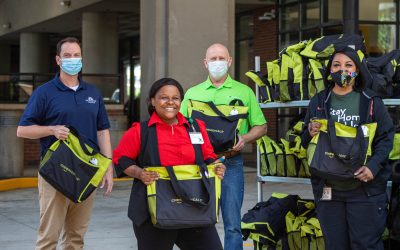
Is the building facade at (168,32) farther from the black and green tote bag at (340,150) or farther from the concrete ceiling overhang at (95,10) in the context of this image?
the black and green tote bag at (340,150)

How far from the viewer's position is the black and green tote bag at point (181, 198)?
5020 mm

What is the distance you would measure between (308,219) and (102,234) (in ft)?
11.5

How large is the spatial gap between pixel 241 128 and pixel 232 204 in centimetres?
67

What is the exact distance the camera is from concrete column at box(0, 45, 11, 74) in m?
37.6

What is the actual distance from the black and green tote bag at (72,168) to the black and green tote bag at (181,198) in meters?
0.96

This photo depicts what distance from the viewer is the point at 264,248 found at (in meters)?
7.43

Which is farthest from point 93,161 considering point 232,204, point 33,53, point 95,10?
point 33,53

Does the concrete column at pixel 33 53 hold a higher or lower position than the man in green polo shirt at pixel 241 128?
higher

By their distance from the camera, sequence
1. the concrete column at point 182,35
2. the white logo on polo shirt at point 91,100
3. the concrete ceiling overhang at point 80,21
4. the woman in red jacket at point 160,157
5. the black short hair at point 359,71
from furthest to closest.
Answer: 1. the concrete ceiling overhang at point 80,21
2. the concrete column at point 182,35
3. the white logo on polo shirt at point 91,100
4. the black short hair at point 359,71
5. the woman in red jacket at point 160,157

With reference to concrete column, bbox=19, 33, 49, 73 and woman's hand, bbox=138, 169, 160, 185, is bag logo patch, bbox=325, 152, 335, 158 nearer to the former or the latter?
woman's hand, bbox=138, 169, 160, 185

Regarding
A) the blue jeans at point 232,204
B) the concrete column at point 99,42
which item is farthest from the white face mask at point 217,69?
the concrete column at point 99,42

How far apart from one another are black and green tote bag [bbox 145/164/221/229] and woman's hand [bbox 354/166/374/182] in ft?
4.23

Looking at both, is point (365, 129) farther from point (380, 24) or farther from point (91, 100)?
point (380, 24)

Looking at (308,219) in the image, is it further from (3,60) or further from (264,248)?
(3,60)
